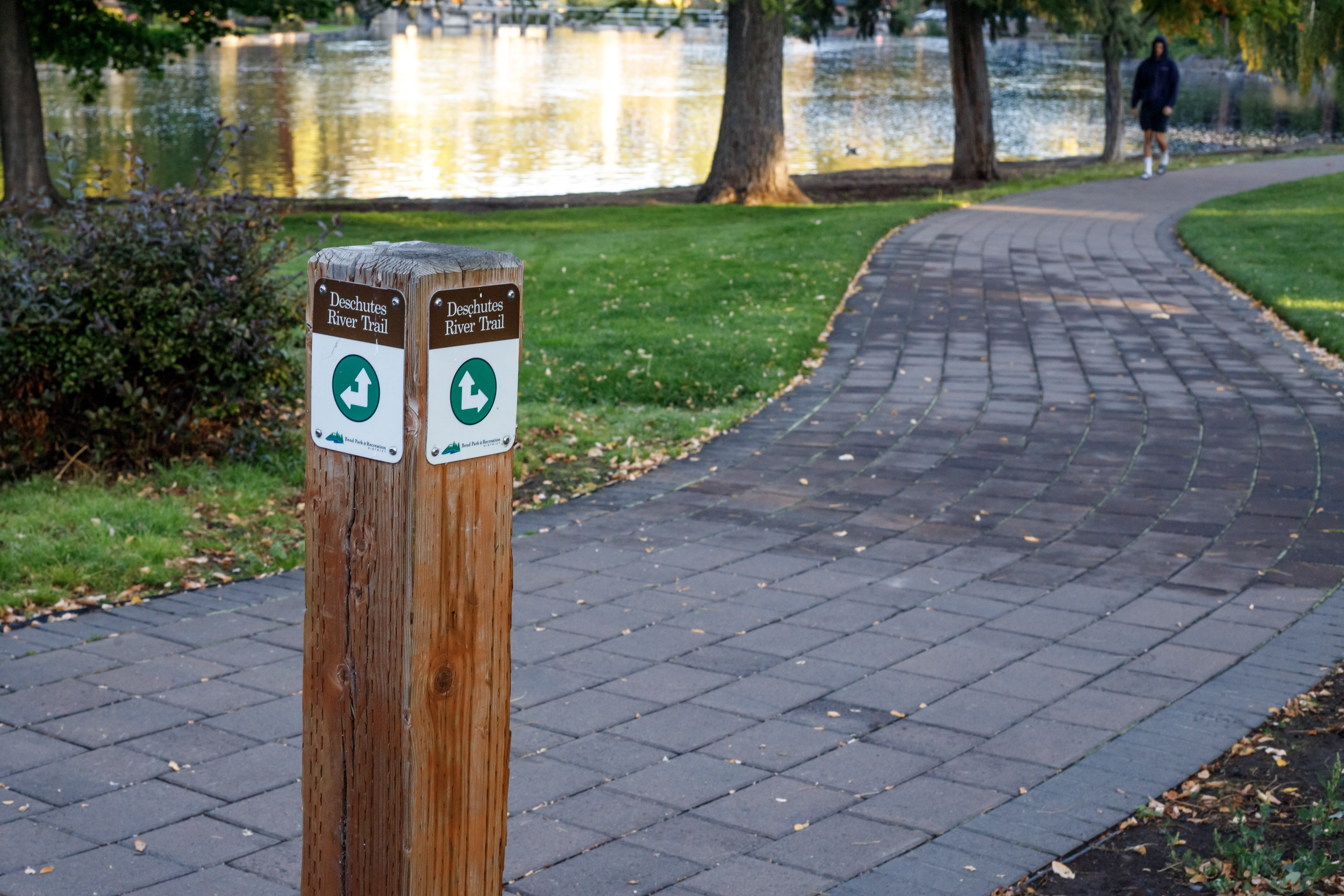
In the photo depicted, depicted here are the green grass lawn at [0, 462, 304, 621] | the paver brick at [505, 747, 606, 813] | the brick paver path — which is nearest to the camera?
the brick paver path

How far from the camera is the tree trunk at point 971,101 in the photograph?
22188 millimetres

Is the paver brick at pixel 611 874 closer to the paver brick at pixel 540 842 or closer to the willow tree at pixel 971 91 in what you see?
the paver brick at pixel 540 842

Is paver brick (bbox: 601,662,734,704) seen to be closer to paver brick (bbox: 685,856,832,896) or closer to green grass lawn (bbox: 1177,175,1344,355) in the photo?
paver brick (bbox: 685,856,832,896)

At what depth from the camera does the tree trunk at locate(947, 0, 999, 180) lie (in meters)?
22.2

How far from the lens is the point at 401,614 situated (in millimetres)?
2070

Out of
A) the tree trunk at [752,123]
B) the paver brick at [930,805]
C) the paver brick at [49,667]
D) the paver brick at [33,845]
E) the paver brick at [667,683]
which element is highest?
the tree trunk at [752,123]

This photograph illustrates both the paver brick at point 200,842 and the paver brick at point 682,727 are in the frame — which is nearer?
the paver brick at point 200,842

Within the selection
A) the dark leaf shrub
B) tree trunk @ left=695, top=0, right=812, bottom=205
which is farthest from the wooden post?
tree trunk @ left=695, top=0, right=812, bottom=205

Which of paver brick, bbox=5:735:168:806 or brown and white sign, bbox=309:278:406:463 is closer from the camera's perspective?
brown and white sign, bbox=309:278:406:463

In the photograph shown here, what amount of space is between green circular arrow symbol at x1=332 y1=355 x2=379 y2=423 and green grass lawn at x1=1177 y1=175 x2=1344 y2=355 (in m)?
8.68

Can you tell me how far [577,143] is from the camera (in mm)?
32812

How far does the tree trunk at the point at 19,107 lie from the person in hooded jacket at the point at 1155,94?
51.0 feet

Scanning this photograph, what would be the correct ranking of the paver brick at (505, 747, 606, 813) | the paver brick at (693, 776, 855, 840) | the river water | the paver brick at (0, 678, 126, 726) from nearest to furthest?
the paver brick at (693, 776, 855, 840), the paver brick at (505, 747, 606, 813), the paver brick at (0, 678, 126, 726), the river water

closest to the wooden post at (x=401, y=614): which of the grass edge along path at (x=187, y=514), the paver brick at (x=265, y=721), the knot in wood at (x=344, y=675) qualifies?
the knot in wood at (x=344, y=675)
